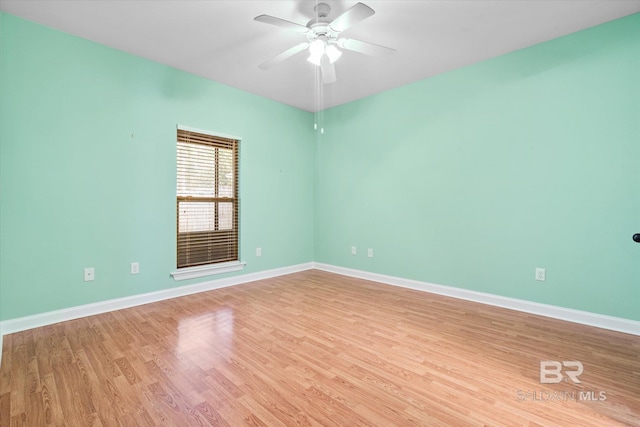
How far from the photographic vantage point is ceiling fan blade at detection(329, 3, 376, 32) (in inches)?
69.9

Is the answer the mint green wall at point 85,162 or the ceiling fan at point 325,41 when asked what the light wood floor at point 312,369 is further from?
the ceiling fan at point 325,41

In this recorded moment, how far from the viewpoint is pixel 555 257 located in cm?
272

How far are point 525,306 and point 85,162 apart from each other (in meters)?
4.57

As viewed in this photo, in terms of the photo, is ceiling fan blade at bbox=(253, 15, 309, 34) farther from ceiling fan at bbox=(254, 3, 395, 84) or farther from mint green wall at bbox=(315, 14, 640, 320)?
mint green wall at bbox=(315, 14, 640, 320)

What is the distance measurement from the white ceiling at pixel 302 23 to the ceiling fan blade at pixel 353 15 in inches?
13.0

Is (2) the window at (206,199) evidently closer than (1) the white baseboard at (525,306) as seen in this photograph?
No

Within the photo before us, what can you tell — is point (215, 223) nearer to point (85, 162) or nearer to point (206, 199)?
point (206, 199)

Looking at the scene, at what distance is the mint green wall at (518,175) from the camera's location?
2432 millimetres

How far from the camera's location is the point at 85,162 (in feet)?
8.89

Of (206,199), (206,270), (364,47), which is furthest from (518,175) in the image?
(206,270)

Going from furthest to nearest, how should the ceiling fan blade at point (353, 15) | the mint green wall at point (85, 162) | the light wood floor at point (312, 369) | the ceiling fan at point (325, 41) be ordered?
1. the mint green wall at point (85, 162)
2. the ceiling fan at point (325, 41)
3. the ceiling fan blade at point (353, 15)
4. the light wood floor at point (312, 369)

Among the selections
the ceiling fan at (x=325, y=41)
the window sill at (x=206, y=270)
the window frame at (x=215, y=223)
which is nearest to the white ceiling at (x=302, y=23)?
the ceiling fan at (x=325, y=41)

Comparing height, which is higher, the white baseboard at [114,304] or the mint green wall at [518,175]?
the mint green wall at [518,175]

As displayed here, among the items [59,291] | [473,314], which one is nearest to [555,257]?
[473,314]
